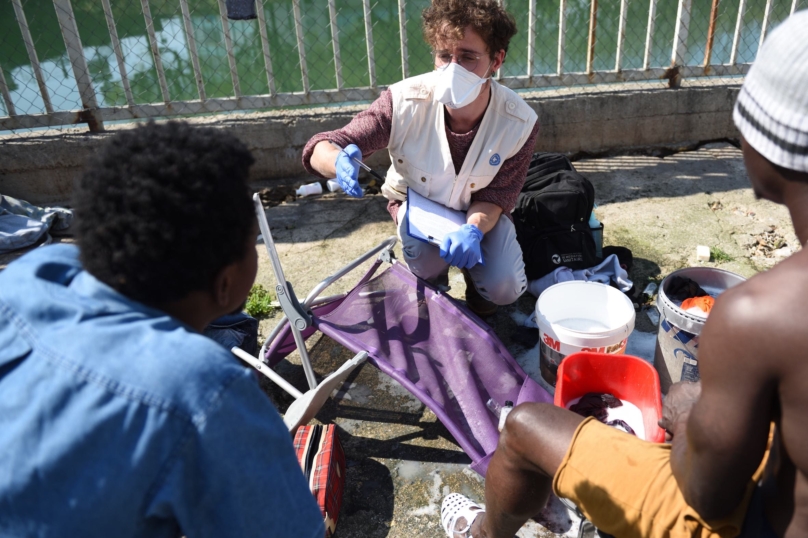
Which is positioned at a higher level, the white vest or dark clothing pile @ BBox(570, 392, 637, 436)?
the white vest

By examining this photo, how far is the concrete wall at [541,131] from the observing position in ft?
14.0

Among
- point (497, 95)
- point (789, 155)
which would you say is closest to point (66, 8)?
point (497, 95)

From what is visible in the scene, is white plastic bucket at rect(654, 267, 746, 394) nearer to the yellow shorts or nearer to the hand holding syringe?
the yellow shorts

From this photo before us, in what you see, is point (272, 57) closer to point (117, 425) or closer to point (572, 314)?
point (572, 314)

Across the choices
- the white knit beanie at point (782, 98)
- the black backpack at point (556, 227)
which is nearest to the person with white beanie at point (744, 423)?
the white knit beanie at point (782, 98)

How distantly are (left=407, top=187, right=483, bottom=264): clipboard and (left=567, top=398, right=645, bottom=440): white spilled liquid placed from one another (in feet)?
2.80

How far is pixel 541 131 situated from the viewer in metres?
4.67

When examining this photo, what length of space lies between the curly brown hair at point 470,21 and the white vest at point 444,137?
195 mm

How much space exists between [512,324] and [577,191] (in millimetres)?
781

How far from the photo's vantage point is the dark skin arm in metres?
1.08

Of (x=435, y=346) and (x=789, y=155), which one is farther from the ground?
(x=789, y=155)

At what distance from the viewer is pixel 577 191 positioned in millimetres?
3230

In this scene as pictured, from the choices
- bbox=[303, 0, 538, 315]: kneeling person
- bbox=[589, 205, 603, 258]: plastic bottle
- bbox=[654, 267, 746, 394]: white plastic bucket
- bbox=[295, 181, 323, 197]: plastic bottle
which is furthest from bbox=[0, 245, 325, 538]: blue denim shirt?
bbox=[295, 181, 323, 197]: plastic bottle

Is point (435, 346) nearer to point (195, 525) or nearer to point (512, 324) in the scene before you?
point (512, 324)
